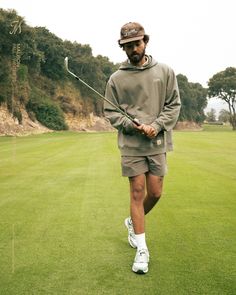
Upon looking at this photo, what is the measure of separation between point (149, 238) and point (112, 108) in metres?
1.62

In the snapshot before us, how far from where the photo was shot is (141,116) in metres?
4.99

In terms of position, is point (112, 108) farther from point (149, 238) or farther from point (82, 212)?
point (82, 212)

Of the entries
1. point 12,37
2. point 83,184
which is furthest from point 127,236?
point 12,37

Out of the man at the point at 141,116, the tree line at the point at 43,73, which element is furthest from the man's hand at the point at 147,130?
the tree line at the point at 43,73

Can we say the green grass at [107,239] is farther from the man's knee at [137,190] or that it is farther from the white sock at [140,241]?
the man's knee at [137,190]

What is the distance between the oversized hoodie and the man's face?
0.10 metres

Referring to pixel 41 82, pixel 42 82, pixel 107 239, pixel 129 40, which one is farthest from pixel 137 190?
pixel 42 82

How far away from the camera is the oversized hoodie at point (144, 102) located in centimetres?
A: 494

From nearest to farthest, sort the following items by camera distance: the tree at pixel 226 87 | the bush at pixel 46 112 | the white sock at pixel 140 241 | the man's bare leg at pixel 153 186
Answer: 1. the white sock at pixel 140 241
2. the man's bare leg at pixel 153 186
3. the bush at pixel 46 112
4. the tree at pixel 226 87

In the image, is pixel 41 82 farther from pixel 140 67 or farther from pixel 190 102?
pixel 140 67

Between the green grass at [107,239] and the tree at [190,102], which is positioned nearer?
the green grass at [107,239]

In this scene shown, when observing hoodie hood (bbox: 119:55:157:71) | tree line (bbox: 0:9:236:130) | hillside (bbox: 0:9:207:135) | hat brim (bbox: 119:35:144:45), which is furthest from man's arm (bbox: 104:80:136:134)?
tree line (bbox: 0:9:236:130)

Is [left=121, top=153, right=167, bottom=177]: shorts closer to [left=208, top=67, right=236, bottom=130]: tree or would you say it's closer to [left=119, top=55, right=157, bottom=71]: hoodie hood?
[left=119, top=55, right=157, bottom=71]: hoodie hood

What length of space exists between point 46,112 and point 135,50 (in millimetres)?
57358
